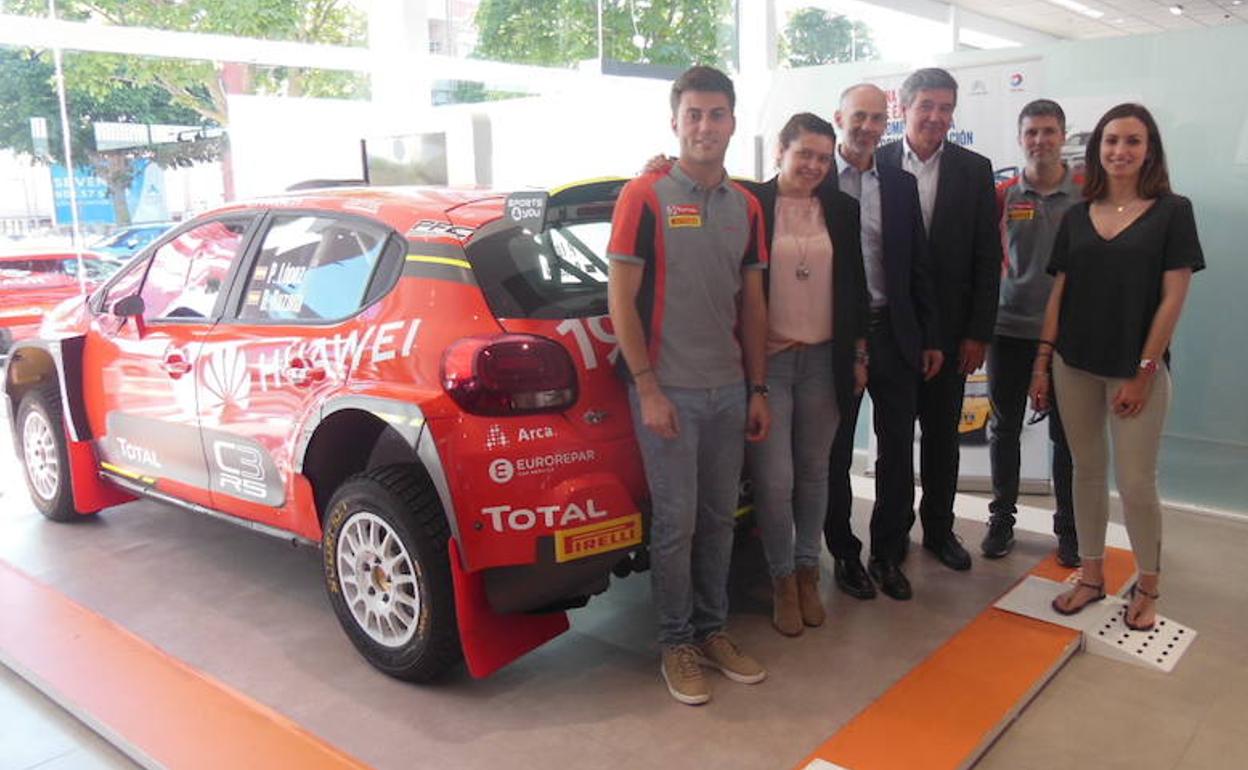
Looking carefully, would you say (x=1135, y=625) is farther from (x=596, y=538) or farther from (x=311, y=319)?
(x=311, y=319)

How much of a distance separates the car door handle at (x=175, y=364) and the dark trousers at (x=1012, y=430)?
9.55 ft

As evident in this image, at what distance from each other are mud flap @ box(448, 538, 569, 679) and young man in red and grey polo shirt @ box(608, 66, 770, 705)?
1.14ft

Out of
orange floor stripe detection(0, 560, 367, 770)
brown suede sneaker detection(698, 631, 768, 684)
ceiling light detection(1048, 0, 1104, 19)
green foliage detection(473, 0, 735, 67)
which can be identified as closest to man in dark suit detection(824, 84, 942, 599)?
brown suede sneaker detection(698, 631, 768, 684)

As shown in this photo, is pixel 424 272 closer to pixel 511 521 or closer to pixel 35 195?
pixel 511 521

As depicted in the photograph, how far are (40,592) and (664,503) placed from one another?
2413 millimetres

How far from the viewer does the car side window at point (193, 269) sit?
3.35 meters

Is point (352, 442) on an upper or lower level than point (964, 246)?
lower

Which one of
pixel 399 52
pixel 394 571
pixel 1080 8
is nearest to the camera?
pixel 394 571

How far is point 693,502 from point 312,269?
55.2 inches

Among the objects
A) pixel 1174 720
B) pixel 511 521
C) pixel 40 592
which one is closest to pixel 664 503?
pixel 511 521

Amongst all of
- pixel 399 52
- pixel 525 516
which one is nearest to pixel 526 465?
pixel 525 516

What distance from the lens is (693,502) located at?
8.43 ft

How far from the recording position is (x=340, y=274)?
9.50ft

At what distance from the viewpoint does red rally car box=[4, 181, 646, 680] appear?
2.45 meters
